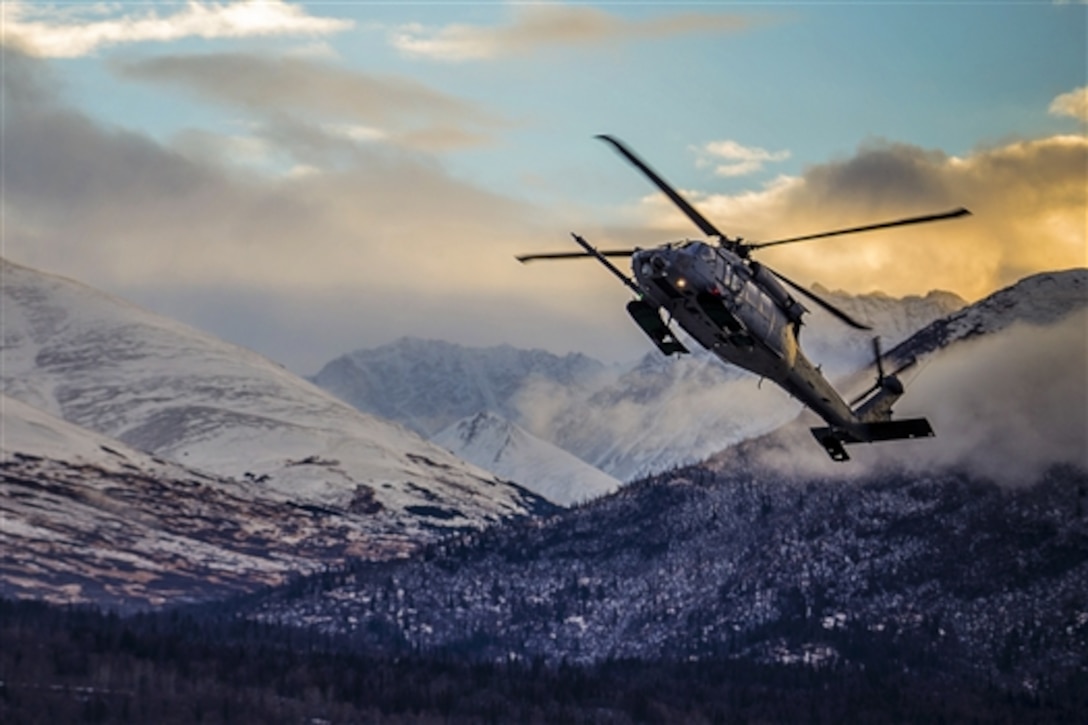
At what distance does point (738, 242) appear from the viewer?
484 feet

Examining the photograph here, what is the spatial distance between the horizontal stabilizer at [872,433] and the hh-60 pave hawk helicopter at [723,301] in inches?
7.2

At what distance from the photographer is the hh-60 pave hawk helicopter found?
137 meters

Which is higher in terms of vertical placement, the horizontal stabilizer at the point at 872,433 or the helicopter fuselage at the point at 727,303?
the helicopter fuselage at the point at 727,303

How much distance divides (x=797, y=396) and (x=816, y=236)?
1040 inches

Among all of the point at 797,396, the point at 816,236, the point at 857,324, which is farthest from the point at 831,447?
the point at 816,236

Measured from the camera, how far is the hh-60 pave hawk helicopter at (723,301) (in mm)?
137375

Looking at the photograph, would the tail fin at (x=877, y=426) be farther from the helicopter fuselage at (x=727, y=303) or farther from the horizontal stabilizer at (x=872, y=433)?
the helicopter fuselage at (x=727, y=303)

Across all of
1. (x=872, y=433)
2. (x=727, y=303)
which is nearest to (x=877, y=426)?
(x=872, y=433)

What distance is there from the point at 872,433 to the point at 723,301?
93.1 feet

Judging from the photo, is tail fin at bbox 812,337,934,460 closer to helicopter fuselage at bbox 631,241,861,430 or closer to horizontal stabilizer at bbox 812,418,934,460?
horizontal stabilizer at bbox 812,418,934,460

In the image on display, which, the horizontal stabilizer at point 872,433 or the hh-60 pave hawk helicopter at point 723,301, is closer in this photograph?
the hh-60 pave hawk helicopter at point 723,301

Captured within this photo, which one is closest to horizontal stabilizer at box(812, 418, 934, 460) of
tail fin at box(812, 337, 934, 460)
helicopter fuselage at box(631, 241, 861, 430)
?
tail fin at box(812, 337, 934, 460)

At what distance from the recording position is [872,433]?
160625 millimetres

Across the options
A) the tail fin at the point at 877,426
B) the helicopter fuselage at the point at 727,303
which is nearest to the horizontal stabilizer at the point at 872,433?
the tail fin at the point at 877,426
